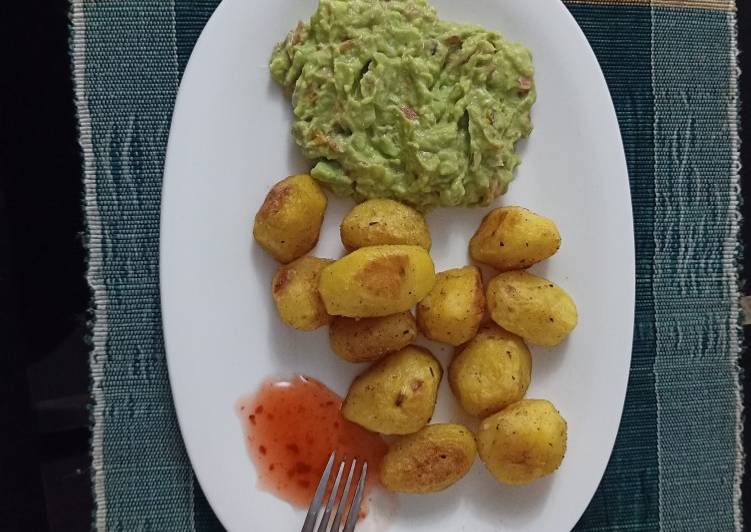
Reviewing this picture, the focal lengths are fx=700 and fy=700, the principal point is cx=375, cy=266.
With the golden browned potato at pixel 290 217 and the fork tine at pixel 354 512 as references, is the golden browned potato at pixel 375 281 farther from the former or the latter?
the fork tine at pixel 354 512

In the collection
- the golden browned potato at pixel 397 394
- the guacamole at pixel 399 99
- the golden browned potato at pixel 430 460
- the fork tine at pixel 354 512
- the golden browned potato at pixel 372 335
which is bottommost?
the fork tine at pixel 354 512

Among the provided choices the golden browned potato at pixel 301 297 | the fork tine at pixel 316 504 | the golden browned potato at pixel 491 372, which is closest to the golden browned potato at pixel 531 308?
the golden browned potato at pixel 491 372

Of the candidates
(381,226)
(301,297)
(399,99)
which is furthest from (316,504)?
(399,99)

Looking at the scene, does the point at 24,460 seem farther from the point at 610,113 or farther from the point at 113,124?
the point at 610,113

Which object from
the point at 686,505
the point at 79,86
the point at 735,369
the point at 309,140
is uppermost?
the point at 79,86

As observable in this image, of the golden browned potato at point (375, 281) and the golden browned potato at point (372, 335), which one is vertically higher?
the golden browned potato at point (375, 281)

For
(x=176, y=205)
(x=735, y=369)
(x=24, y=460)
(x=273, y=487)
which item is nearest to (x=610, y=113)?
(x=735, y=369)

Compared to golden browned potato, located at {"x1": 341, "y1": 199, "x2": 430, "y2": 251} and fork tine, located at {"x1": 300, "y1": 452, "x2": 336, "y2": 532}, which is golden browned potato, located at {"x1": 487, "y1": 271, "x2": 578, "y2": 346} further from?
fork tine, located at {"x1": 300, "y1": 452, "x2": 336, "y2": 532}
